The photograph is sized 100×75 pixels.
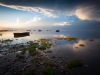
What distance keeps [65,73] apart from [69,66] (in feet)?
4.28

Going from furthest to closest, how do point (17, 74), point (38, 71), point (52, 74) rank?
point (38, 71) → point (17, 74) → point (52, 74)

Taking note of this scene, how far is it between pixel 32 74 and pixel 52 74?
2.15m

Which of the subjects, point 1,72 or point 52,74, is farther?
point 1,72

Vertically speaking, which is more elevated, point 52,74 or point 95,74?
point 52,74

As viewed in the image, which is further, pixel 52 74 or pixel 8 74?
pixel 8 74

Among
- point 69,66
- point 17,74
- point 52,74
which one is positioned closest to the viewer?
point 52,74

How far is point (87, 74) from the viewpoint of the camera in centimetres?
616

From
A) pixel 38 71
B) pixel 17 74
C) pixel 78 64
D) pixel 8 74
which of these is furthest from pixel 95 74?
pixel 8 74

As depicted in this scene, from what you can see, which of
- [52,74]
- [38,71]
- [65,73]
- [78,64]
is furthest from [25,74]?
[78,64]

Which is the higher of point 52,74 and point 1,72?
point 52,74

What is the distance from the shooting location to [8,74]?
5.93 metres

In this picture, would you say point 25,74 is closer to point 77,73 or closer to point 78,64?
point 77,73

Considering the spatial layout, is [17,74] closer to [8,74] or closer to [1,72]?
[8,74]

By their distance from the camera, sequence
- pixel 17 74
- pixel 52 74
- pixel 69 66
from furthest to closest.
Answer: pixel 69 66
pixel 17 74
pixel 52 74
